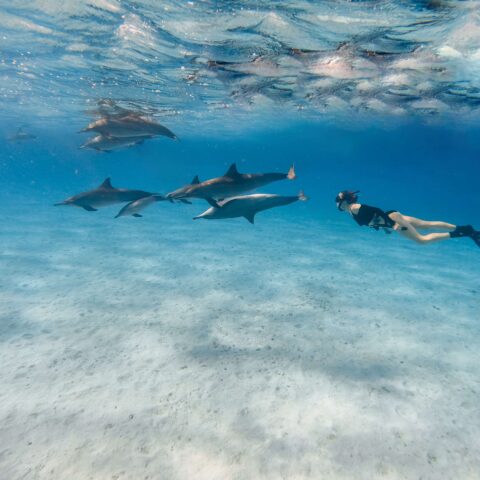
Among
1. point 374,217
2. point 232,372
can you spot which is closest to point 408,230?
point 374,217

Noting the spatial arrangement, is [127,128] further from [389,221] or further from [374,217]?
[389,221]

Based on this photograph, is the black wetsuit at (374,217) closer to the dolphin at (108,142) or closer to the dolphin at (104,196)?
the dolphin at (104,196)

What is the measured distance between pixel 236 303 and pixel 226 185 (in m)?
3.01

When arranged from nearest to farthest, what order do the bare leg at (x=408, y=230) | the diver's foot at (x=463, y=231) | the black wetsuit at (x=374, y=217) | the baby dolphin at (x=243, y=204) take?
the black wetsuit at (x=374, y=217) < the bare leg at (x=408, y=230) < the baby dolphin at (x=243, y=204) < the diver's foot at (x=463, y=231)

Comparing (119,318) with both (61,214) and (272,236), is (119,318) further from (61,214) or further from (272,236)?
(61,214)

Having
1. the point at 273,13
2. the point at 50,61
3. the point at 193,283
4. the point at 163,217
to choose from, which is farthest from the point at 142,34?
the point at 163,217

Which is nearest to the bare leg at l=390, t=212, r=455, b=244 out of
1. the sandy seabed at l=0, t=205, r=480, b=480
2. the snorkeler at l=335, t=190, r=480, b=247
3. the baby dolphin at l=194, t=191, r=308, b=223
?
A: the snorkeler at l=335, t=190, r=480, b=247

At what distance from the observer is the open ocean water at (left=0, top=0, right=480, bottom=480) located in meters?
4.29

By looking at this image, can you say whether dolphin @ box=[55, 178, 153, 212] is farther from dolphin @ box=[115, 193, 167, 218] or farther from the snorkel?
the snorkel

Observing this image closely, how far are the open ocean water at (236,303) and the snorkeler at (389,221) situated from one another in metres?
2.14

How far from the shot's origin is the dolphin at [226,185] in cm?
848

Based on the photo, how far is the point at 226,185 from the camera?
338 inches

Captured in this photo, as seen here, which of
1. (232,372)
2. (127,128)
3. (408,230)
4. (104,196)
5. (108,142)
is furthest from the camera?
(108,142)

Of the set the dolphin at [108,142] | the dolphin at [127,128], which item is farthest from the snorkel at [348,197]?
A: the dolphin at [108,142]
